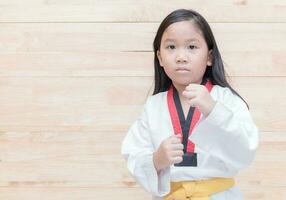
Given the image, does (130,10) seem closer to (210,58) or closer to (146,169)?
(210,58)

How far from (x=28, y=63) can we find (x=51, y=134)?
25cm

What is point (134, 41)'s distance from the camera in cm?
197

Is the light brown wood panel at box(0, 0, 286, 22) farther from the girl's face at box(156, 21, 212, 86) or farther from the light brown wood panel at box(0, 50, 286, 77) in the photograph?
the girl's face at box(156, 21, 212, 86)

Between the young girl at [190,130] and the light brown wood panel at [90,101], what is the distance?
55 centimetres

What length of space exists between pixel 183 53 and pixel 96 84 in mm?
705

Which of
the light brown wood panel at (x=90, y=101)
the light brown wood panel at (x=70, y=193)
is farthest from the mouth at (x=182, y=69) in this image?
the light brown wood panel at (x=70, y=193)

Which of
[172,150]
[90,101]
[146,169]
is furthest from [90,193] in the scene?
[172,150]

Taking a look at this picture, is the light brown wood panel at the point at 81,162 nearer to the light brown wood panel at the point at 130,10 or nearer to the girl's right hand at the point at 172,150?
the light brown wood panel at the point at 130,10

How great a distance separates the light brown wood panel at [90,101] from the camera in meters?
1.97

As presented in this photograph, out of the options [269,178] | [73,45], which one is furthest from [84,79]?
[269,178]

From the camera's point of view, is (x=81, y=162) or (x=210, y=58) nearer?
(x=210, y=58)

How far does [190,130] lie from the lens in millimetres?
1328

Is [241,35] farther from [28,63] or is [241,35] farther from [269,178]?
[28,63]

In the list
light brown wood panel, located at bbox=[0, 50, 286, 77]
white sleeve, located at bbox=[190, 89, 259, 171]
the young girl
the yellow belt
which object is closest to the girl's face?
the young girl
